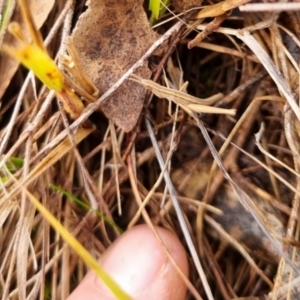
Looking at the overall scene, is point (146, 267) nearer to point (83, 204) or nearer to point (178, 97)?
point (83, 204)

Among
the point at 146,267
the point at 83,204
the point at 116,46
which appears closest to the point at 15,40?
the point at 116,46

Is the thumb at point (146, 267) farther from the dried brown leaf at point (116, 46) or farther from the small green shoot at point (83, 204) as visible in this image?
the dried brown leaf at point (116, 46)

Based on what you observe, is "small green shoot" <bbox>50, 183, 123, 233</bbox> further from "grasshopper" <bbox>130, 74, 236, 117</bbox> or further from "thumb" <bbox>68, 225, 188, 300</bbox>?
"grasshopper" <bbox>130, 74, 236, 117</bbox>

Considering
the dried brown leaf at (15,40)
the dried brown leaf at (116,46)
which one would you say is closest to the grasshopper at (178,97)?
the dried brown leaf at (116,46)

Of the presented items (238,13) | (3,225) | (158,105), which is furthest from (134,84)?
(3,225)

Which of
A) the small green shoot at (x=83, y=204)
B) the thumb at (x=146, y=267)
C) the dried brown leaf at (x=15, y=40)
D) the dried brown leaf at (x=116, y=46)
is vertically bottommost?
the thumb at (x=146, y=267)

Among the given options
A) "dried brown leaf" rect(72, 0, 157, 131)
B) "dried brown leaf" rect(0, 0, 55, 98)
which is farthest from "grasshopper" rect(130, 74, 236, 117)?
"dried brown leaf" rect(0, 0, 55, 98)
